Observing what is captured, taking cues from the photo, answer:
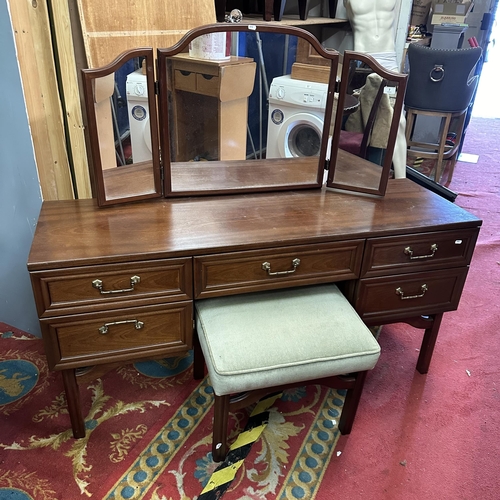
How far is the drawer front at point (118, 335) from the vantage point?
1146 millimetres

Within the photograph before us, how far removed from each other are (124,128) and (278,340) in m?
0.72

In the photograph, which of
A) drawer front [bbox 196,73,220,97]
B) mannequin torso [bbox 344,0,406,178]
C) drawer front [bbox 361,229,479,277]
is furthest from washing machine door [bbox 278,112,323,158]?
mannequin torso [bbox 344,0,406,178]

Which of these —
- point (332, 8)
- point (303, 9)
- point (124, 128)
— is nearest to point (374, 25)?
point (332, 8)

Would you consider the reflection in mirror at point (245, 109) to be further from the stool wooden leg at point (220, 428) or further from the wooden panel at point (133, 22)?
the stool wooden leg at point (220, 428)

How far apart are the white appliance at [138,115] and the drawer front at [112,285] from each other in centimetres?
38

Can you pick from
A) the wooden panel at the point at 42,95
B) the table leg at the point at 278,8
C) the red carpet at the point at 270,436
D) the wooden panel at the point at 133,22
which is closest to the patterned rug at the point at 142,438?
the red carpet at the point at 270,436

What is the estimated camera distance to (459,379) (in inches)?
66.4

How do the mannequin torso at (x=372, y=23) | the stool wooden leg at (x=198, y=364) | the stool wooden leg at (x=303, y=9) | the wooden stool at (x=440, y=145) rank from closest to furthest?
the stool wooden leg at (x=198, y=364)
the stool wooden leg at (x=303, y=9)
the mannequin torso at (x=372, y=23)
the wooden stool at (x=440, y=145)

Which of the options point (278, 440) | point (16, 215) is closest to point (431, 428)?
point (278, 440)

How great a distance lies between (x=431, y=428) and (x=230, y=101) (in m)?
1.19

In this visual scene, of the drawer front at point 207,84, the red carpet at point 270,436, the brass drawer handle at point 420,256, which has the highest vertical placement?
the drawer front at point 207,84

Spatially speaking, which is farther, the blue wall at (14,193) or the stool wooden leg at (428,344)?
the stool wooden leg at (428,344)

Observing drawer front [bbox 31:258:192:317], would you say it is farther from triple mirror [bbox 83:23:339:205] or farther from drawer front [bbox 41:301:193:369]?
triple mirror [bbox 83:23:339:205]

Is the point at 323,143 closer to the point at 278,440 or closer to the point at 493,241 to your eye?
the point at 278,440
